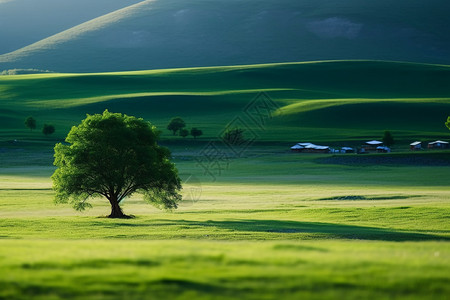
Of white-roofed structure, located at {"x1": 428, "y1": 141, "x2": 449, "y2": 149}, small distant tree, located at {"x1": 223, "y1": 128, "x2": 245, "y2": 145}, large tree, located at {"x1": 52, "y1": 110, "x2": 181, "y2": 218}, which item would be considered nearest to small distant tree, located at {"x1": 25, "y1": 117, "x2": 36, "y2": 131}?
small distant tree, located at {"x1": 223, "y1": 128, "x2": 245, "y2": 145}

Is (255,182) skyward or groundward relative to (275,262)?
groundward

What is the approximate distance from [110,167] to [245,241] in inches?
674

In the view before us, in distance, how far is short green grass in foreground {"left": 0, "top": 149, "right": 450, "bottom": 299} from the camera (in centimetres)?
1272

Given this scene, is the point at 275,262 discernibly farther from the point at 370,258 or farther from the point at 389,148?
the point at 389,148

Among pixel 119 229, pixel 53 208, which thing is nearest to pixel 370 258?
pixel 119 229

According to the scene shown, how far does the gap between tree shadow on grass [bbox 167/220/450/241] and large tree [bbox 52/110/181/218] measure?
19.2ft

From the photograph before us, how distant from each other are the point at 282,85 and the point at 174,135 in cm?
7835

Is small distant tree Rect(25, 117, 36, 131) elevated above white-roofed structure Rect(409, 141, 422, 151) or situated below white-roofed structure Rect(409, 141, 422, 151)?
above

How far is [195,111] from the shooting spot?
161750 mm

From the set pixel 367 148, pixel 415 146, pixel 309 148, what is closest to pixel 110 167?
pixel 309 148

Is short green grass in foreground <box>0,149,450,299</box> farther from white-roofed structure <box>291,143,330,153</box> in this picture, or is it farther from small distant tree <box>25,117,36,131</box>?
small distant tree <box>25,117,36,131</box>

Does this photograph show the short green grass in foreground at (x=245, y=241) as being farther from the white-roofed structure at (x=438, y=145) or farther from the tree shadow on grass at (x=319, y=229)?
the white-roofed structure at (x=438, y=145)

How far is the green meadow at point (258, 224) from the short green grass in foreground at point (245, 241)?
50 mm

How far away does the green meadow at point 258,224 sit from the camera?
1290cm
